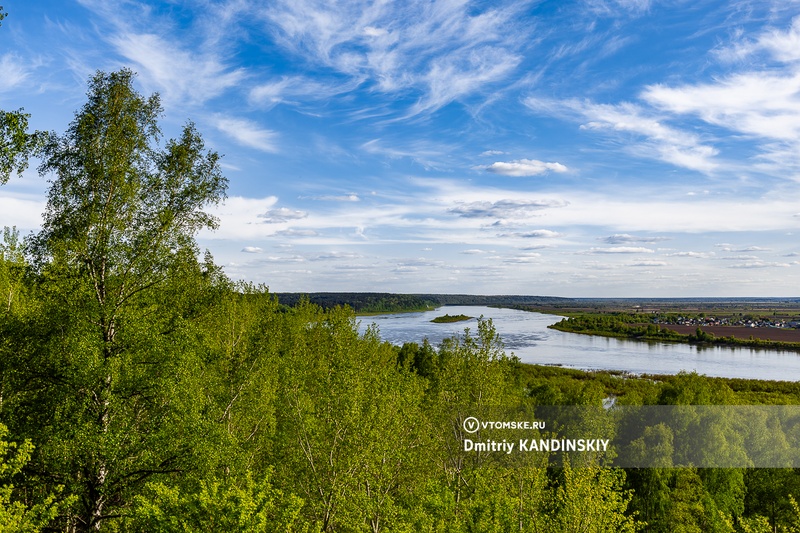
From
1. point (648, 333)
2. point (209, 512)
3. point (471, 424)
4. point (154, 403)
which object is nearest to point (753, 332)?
point (648, 333)

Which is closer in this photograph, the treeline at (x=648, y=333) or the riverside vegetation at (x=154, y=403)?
the riverside vegetation at (x=154, y=403)

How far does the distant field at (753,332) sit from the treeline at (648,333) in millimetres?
2402

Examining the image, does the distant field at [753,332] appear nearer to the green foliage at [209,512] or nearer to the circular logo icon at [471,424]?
the circular logo icon at [471,424]

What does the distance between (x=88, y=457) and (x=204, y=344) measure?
209 inches

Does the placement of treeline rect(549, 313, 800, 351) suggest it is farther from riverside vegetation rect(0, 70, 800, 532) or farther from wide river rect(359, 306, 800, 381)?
riverside vegetation rect(0, 70, 800, 532)

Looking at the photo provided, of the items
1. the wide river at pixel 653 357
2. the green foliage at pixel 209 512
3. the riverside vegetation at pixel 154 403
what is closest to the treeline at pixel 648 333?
the wide river at pixel 653 357

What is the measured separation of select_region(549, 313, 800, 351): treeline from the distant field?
2.40 m

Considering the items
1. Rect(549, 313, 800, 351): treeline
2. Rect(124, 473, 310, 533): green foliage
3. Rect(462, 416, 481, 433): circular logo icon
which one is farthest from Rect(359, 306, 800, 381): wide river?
Rect(124, 473, 310, 533): green foliage

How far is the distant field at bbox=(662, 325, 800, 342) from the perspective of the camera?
116 metres

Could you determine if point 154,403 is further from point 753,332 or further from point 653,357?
point 753,332

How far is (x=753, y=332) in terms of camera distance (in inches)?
4958

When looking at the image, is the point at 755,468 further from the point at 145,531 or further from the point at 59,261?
the point at 59,261

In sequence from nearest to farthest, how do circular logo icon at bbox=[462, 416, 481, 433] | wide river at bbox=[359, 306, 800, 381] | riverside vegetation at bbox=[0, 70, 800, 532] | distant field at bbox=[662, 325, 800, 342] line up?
1. riverside vegetation at bbox=[0, 70, 800, 532]
2. circular logo icon at bbox=[462, 416, 481, 433]
3. wide river at bbox=[359, 306, 800, 381]
4. distant field at bbox=[662, 325, 800, 342]

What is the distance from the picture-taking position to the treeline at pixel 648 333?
11138 centimetres
